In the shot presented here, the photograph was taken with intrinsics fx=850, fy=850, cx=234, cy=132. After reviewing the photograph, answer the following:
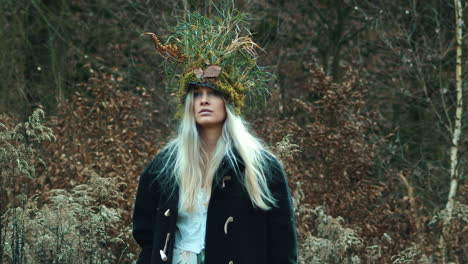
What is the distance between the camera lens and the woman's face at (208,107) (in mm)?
4301

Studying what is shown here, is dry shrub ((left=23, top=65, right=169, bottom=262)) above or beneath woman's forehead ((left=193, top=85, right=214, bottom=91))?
above

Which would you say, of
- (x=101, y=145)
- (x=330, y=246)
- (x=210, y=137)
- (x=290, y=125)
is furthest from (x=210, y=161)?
(x=290, y=125)

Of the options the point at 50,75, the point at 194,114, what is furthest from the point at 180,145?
the point at 50,75

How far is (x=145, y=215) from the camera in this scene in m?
4.39

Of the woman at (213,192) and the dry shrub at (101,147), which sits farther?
the dry shrub at (101,147)

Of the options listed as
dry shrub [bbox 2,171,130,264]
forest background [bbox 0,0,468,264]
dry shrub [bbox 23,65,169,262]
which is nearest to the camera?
dry shrub [bbox 2,171,130,264]

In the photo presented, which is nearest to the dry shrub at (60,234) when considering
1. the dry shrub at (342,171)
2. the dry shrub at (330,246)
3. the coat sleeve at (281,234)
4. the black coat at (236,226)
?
the dry shrub at (330,246)

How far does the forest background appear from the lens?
6438mm

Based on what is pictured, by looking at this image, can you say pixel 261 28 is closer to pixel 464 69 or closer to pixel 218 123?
pixel 464 69

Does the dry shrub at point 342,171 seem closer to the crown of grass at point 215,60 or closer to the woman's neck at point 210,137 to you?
the crown of grass at point 215,60

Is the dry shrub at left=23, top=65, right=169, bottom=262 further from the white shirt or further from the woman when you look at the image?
the white shirt

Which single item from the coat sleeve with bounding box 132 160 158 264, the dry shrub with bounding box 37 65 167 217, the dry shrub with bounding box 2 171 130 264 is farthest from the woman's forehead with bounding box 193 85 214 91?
the dry shrub with bounding box 37 65 167 217

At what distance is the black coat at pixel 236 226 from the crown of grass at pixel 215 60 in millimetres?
425

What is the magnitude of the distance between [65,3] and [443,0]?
20.4 ft
